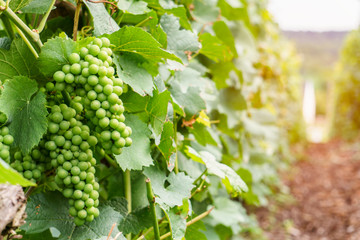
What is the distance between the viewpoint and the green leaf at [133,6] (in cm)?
92

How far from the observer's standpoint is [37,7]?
2.69 ft

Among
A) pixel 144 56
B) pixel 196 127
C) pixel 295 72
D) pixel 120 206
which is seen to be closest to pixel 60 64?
pixel 144 56

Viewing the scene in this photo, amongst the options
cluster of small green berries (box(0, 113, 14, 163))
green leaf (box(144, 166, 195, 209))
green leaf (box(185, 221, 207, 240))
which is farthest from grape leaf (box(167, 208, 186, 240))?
cluster of small green berries (box(0, 113, 14, 163))

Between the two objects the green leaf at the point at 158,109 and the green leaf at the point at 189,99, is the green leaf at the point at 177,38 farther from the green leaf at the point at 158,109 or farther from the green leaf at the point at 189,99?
the green leaf at the point at 158,109

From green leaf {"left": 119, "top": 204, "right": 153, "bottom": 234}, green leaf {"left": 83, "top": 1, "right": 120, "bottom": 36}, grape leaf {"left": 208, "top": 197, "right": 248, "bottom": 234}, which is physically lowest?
grape leaf {"left": 208, "top": 197, "right": 248, "bottom": 234}

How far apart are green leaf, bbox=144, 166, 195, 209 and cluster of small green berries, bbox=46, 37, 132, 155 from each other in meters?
0.27

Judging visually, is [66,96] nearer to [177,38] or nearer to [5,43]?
[5,43]

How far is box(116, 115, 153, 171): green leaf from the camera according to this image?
84 centimetres

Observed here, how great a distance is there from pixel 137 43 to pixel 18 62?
10.9 inches

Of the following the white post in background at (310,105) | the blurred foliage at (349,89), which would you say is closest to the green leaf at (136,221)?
the blurred foliage at (349,89)

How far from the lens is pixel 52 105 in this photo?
0.77m

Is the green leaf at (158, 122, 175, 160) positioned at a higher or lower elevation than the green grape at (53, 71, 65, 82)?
lower

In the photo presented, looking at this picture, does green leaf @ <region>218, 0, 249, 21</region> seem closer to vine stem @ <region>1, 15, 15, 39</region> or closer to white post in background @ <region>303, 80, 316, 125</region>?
vine stem @ <region>1, 15, 15, 39</region>

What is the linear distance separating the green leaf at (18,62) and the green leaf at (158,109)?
0.28m
